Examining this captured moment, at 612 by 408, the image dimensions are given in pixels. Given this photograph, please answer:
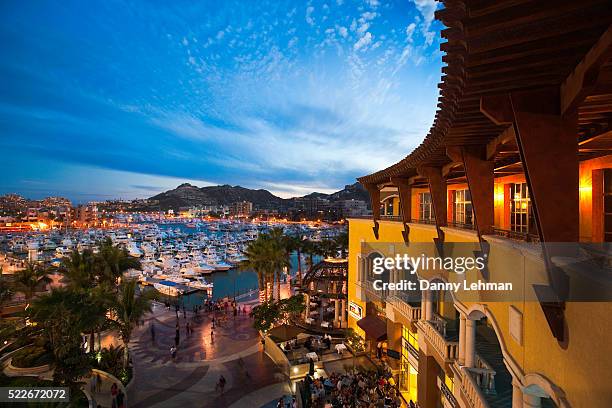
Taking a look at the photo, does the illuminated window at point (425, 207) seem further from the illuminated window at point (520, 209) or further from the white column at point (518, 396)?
the white column at point (518, 396)

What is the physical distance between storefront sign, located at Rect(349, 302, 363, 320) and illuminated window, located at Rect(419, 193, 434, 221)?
926 cm

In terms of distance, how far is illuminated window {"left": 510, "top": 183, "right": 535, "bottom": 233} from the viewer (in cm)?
1346

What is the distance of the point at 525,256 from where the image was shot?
700cm

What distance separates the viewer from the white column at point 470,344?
1139cm

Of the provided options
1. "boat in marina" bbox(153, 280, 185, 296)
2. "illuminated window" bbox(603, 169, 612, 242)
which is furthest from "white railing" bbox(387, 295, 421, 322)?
"boat in marina" bbox(153, 280, 185, 296)

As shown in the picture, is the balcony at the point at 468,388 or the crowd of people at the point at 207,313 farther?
the crowd of people at the point at 207,313

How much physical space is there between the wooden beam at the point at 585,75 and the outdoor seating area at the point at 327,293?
26.3 m

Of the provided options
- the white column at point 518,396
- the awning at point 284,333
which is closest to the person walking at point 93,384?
the awning at point 284,333

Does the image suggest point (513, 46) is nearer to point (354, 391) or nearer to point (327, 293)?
point (354, 391)

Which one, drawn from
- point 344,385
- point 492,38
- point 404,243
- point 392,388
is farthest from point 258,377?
point 492,38

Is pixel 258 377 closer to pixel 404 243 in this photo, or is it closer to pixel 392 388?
pixel 392 388

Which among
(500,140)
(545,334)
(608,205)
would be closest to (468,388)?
(545,334)

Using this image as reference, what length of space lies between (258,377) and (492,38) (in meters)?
23.5

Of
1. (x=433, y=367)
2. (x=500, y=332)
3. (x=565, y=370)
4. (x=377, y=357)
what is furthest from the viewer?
(x=377, y=357)
